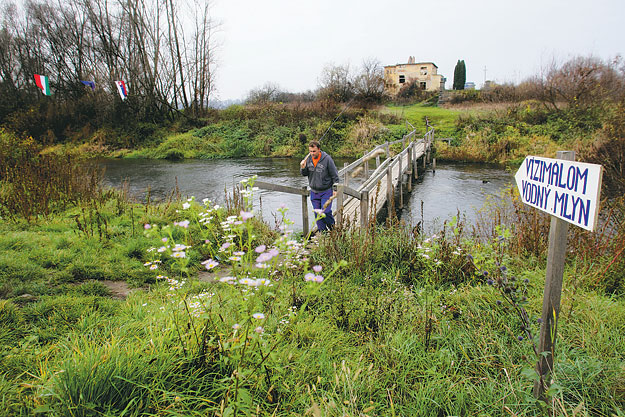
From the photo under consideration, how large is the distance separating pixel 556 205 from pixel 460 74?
66259 mm

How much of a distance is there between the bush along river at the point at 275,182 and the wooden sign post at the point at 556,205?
6.46m

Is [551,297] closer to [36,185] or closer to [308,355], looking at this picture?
[308,355]

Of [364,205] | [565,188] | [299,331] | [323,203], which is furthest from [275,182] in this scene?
[565,188]

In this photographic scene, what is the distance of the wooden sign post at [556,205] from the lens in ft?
5.19

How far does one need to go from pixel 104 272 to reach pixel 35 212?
3.01 m

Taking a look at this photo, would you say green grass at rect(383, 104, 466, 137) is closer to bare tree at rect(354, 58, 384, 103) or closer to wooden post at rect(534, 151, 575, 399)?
bare tree at rect(354, 58, 384, 103)

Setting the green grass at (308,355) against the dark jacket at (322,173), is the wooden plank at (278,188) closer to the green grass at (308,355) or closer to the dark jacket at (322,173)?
the dark jacket at (322,173)

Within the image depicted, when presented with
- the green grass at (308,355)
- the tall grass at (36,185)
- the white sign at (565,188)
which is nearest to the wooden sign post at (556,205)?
the white sign at (565,188)

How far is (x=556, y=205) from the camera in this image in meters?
1.82

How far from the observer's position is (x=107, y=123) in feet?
97.0

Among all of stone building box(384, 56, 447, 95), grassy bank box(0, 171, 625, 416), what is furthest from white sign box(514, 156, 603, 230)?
stone building box(384, 56, 447, 95)

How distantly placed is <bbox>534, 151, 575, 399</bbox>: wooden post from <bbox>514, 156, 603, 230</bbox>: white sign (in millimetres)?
88

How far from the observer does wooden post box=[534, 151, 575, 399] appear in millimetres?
1864

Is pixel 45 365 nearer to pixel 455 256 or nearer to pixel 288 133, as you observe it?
pixel 455 256
